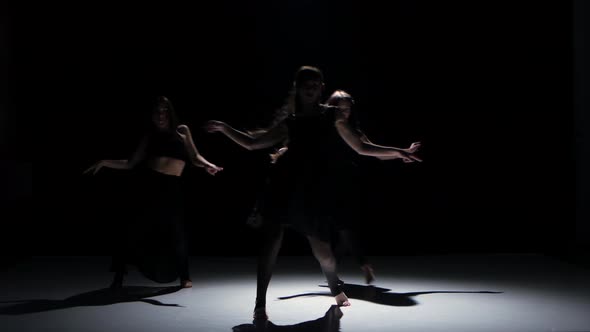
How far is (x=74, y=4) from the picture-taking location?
269 inches

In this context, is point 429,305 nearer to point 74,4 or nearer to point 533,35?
point 533,35

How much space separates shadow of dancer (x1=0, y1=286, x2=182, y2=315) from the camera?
13.2 ft

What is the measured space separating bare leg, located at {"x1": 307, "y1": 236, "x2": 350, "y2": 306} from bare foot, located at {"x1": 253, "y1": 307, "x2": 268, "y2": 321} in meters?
0.41

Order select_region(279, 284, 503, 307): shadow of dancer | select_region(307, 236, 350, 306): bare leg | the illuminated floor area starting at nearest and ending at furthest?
the illuminated floor area
select_region(307, 236, 350, 306): bare leg
select_region(279, 284, 503, 307): shadow of dancer

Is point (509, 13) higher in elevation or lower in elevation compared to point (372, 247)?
higher

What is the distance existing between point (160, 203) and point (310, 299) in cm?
132

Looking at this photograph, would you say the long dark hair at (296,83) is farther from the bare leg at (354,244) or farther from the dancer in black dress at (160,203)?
the bare leg at (354,244)

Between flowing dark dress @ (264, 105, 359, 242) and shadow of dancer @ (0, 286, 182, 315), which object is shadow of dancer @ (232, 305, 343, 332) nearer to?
flowing dark dress @ (264, 105, 359, 242)

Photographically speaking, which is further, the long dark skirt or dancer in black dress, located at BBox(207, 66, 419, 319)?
the long dark skirt

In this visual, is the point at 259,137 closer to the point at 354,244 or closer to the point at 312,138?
the point at 312,138

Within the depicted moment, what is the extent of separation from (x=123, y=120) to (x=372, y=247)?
2772 millimetres

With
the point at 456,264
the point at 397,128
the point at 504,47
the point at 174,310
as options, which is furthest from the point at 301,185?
the point at 504,47

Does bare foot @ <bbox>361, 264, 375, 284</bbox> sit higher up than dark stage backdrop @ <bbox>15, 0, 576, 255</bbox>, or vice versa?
dark stage backdrop @ <bbox>15, 0, 576, 255</bbox>

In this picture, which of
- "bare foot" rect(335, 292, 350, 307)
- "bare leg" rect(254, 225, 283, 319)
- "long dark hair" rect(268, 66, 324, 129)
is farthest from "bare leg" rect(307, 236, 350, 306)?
"long dark hair" rect(268, 66, 324, 129)
